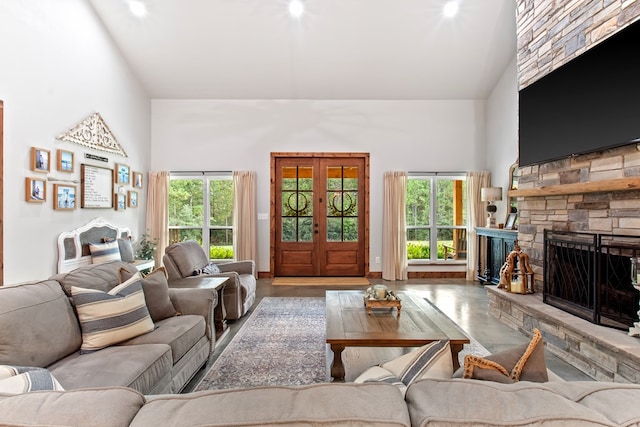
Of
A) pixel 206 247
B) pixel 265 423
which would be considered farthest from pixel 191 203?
pixel 265 423

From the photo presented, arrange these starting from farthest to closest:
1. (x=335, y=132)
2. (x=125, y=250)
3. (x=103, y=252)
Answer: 1. (x=335, y=132)
2. (x=125, y=250)
3. (x=103, y=252)

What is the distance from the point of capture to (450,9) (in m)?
5.09

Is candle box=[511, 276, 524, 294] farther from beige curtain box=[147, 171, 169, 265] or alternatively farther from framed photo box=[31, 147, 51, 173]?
beige curtain box=[147, 171, 169, 265]

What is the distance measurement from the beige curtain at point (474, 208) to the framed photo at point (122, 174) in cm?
577

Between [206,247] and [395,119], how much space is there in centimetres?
417

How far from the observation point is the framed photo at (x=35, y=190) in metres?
3.96

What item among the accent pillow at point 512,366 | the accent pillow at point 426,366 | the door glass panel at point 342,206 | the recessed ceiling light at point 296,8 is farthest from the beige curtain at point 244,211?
the accent pillow at point 512,366

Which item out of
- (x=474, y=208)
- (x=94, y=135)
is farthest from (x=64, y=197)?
(x=474, y=208)

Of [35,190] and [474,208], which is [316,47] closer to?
[474,208]

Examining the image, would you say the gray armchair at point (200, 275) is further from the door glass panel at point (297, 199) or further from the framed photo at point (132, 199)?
the door glass panel at point (297, 199)

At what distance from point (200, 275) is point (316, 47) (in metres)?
3.79

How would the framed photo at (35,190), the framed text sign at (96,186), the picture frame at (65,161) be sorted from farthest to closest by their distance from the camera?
the framed text sign at (96,186) < the picture frame at (65,161) < the framed photo at (35,190)

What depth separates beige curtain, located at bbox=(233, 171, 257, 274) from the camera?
6590mm

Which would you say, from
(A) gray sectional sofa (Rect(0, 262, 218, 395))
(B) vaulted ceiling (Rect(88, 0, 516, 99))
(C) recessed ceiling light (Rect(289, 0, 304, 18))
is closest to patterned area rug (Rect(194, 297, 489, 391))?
(A) gray sectional sofa (Rect(0, 262, 218, 395))
